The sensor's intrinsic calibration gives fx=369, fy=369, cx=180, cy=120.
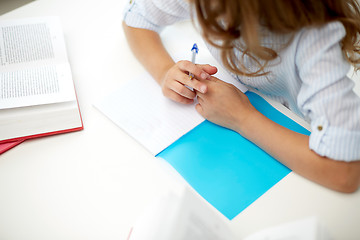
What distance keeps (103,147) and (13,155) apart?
0.18 m

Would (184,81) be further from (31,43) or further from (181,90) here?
(31,43)

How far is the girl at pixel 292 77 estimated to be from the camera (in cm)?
66

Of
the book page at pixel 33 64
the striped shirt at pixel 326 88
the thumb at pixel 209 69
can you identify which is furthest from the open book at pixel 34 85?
the striped shirt at pixel 326 88

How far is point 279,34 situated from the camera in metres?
0.71

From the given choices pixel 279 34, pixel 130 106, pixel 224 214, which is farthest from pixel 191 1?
pixel 224 214

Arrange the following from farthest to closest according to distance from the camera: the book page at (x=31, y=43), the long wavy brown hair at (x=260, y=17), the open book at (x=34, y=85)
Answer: the book page at (x=31, y=43) < the open book at (x=34, y=85) < the long wavy brown hair at (x=260, y=17)

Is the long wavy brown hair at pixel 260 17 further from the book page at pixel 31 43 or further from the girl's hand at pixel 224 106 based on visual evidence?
the book page at pixel 31 43

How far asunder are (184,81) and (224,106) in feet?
0.36

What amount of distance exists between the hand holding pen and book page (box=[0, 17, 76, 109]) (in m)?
0.21

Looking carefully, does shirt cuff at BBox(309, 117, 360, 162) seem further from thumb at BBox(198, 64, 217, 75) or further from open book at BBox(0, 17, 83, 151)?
open book at BBox(0, 17, 83, 151)

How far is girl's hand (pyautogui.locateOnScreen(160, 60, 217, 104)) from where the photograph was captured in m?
0.82

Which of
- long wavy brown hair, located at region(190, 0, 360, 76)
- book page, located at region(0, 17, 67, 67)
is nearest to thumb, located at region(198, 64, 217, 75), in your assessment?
long wavy brown hair, located at region(190, 0, 360, 76)

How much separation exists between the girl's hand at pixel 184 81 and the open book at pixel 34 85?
21 centimetres

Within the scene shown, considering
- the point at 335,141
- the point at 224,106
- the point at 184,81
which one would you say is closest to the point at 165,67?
the point at 184,81
